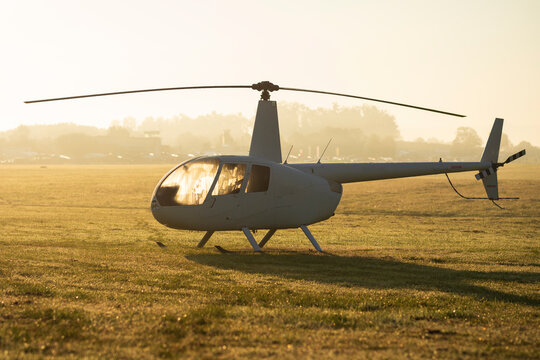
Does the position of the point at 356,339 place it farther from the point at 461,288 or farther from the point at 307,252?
the point at 307,252

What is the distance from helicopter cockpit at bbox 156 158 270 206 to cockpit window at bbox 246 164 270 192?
8.4 inches

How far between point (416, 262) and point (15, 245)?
40.8 feet

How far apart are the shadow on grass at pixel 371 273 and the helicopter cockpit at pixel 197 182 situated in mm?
1659

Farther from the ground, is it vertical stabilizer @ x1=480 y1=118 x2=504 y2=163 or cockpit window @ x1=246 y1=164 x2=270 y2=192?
vertical stabilizer @ x1=480 y1=118 x2=504 y2=163

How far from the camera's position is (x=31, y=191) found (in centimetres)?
5419

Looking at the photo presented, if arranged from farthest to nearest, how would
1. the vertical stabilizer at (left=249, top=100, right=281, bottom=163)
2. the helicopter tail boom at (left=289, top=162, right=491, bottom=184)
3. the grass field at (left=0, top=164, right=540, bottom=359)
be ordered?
1. the helicopter tail boom at (left=289, top=162, right=491, bottom=184)
2. the vertical stabilizer at (left=249, top=100, right=281, bottom=163)
3. the grass field at (left=0, top=164, right=540, bottom=359)

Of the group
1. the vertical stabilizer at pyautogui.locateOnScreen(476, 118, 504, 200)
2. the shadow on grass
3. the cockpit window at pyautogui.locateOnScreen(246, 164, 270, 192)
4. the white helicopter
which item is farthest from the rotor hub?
the vertical stabilizer at pyautogui.locateOnScreen(476, 118, 504, 200)

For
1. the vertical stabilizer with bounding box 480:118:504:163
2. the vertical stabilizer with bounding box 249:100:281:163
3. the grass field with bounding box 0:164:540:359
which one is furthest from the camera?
the vertical stabilizer with bounding box 480:118:504:163

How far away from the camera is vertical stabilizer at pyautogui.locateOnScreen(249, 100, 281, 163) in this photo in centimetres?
1705

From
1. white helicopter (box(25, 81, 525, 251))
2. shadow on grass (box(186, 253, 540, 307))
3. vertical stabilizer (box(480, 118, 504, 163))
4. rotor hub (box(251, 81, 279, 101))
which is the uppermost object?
rotor hub (box(251, 81, 279, 101))

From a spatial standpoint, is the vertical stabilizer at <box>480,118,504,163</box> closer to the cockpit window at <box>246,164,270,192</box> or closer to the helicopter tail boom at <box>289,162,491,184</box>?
the helicopter tail boom at <box>289,162,491,184</box>

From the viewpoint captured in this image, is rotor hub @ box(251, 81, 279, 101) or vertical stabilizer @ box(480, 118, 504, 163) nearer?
rotor hub @ box(251, 81, 279, 101)

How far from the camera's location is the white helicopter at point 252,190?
16.2 m

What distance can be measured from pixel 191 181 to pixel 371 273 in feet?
18.0
